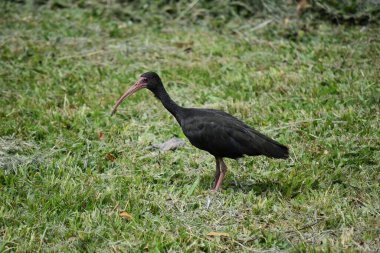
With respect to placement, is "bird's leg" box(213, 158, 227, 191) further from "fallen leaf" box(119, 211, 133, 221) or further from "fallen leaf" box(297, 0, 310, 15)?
"fallen leaf" box(297, 0, 310, 15)

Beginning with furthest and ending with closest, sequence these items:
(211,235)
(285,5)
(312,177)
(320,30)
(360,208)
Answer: (285,5) < (320,30) < (312,177) < (360,208) < (211,235)

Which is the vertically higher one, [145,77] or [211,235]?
[145,77]

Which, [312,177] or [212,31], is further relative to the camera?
[212,31]

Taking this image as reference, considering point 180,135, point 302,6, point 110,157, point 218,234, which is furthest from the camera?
point 302,6

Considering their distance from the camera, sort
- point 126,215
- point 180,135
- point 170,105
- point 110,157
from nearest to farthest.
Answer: point 126,215
point 170,105
point 110,157
point 180,135

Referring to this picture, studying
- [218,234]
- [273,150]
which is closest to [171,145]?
[273,150]

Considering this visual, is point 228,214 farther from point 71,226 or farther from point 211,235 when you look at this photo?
point 71,226

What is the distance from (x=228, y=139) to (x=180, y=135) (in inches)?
63.0

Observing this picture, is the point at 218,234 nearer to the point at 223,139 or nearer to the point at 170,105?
the point at 223,139

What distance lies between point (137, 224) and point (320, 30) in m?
7.07

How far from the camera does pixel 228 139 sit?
630 centimetres

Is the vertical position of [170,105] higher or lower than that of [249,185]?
higher

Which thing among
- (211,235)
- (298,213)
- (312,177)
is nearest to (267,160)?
(312,177)

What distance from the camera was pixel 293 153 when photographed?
7.05 meters
